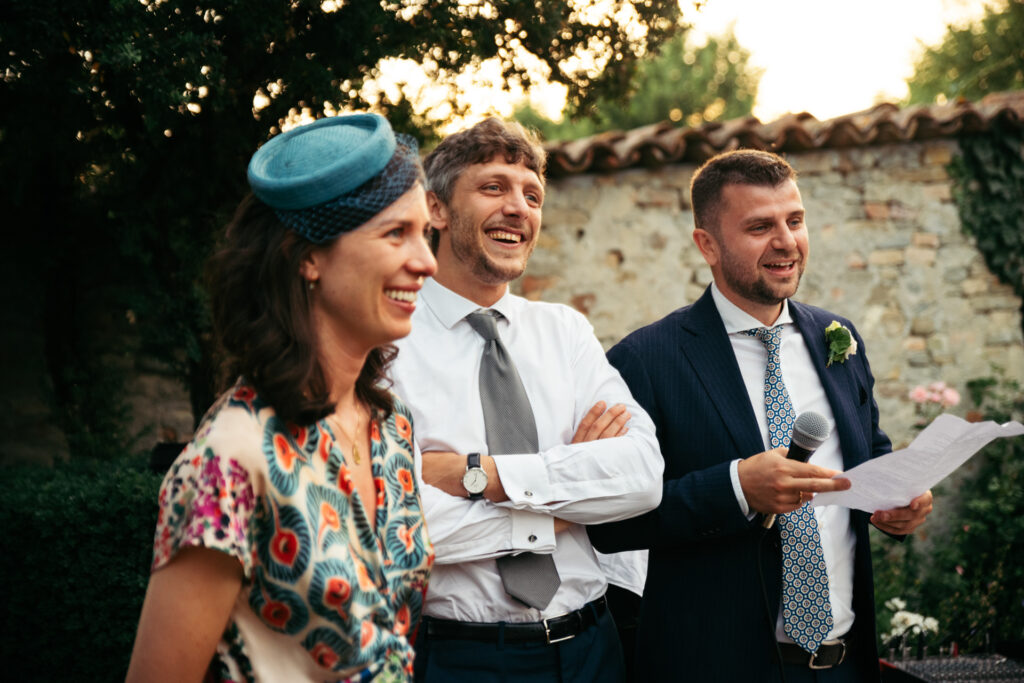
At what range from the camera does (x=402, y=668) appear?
151 centimetres

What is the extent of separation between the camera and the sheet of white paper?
1.92 metres

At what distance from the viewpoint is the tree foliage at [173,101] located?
328cm

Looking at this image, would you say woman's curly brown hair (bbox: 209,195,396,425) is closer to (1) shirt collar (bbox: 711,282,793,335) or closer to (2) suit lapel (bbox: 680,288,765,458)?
(2) suit lapel (bbox: 680,288,765,458)

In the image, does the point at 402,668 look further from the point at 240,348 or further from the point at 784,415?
the point at 784,415

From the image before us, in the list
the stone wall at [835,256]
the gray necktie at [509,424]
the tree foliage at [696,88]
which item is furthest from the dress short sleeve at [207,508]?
the tree foliage at [696,88]

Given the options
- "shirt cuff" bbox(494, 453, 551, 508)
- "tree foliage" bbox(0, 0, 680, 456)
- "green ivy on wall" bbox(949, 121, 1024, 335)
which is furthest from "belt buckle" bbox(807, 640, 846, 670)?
"green ivy on wall" bbox(949, 121, 1024, 335)

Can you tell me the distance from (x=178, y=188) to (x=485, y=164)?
246 cm

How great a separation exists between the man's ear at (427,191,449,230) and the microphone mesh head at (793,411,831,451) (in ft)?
4.02

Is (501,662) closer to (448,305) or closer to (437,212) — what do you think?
(448,305)

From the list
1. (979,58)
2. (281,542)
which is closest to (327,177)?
(281,542)

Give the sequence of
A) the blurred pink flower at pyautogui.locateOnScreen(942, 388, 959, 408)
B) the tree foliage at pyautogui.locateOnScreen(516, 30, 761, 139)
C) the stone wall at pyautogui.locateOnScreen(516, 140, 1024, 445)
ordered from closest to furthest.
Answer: the blurred pink flower at pyautogui.locateOnScreen(942, 388, 959, 408) < the stone wall at pyautogui.locateOnScreen(516, 140, 1024, 445) < the tree foliage at pyautogui.locateOnScreen(516, 30, 761, 139)

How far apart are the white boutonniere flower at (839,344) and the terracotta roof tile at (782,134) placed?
3.73 meters

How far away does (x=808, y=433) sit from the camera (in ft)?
6.79

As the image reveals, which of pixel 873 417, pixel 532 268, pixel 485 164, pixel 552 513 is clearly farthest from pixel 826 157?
pixel 552 513
